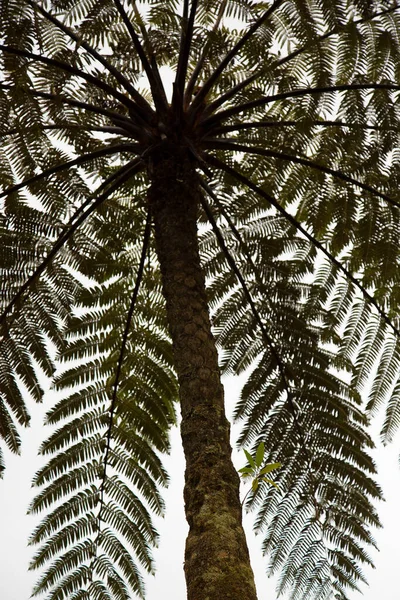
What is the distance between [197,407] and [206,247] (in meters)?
1.92

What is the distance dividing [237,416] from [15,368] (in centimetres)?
130

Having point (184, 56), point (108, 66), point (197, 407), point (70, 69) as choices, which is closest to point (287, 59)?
point (184, 56)

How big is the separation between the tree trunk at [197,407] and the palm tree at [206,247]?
0.06 feet

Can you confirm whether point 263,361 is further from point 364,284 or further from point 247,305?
point 364,284

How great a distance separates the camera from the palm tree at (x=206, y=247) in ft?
10.1

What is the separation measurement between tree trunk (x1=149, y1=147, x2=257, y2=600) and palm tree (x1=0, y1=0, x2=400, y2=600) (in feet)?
0.06

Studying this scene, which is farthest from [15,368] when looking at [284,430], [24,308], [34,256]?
[284,430]

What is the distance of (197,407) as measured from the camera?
2285 millimetres

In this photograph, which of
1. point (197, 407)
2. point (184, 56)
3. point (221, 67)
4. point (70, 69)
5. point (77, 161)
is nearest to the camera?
point (197, 407)

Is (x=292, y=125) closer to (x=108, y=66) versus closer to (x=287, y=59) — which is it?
(x=287, y=59)

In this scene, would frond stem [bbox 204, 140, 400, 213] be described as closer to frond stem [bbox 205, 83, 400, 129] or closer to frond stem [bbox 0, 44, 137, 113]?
frond stem [bbox 205, 83, 400, 129]

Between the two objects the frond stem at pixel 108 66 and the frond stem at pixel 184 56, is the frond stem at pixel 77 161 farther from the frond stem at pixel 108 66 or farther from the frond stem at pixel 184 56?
the frond stem at pixel 184 56

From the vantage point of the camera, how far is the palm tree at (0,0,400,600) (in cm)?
308

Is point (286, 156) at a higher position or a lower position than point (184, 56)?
lower
